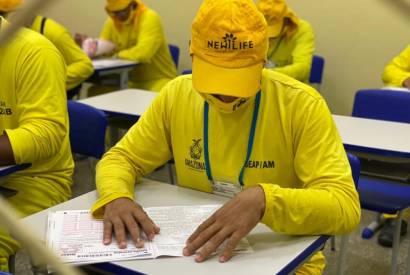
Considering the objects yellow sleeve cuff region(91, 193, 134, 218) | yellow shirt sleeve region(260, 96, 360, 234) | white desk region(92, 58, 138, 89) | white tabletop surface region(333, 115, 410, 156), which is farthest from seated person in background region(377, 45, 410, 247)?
yellow sleeve cuff region(91, 193, 134, 218)

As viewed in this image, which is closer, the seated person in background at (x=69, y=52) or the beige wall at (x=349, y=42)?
the seated person in background at (x=69, y=52)

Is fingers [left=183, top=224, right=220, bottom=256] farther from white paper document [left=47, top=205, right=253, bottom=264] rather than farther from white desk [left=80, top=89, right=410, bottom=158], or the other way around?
white desk [left=80, top=89, right=410, bottom=158]

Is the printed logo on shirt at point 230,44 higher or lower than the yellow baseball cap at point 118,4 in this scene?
higher

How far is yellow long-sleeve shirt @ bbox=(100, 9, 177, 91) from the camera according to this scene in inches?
158

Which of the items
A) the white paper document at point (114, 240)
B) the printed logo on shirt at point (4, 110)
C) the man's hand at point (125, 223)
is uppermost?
the printed logo on shirt at point (4, 110)

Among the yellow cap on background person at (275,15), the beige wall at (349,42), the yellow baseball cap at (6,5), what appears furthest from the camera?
the beige wall at (349,42)

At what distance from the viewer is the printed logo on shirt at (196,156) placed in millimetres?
1394

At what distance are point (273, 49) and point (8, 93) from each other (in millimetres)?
2372

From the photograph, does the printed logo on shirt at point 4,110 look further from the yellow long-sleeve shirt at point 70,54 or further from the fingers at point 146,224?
the yellow long-sleeve shirt at point 70,54

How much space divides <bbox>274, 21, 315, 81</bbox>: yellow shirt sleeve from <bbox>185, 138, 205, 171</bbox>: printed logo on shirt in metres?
2.16

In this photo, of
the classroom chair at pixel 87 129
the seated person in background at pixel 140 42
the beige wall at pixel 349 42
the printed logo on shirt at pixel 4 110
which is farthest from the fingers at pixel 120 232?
the beige wall at pixel 349 42

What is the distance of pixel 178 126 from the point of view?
1426 millimetres

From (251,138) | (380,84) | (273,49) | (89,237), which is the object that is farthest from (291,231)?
(380,84)

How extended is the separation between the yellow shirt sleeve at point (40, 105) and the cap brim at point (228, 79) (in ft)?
2.10
